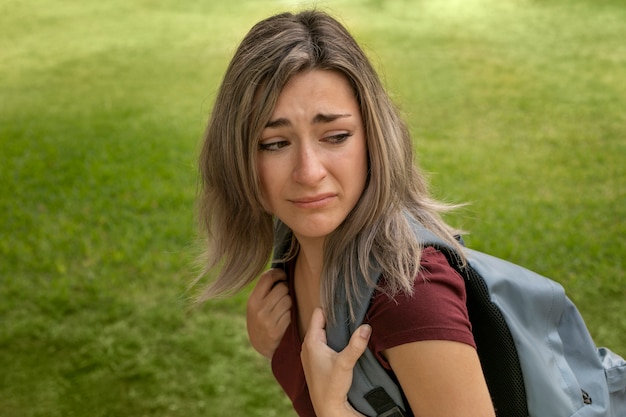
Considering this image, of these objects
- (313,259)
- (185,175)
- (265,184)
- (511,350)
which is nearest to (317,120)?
(265,184)

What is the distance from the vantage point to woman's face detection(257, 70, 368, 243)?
1.74 metres

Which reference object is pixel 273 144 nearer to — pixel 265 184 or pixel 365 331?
pixel 265 184

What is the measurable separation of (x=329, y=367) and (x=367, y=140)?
1.73 feet

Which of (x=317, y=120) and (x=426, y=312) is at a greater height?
(x=317, y=120)

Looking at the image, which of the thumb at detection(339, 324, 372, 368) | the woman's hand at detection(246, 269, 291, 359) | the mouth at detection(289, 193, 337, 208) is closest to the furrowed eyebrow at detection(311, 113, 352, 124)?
the mouth at detection(289, 193, 337, 208)

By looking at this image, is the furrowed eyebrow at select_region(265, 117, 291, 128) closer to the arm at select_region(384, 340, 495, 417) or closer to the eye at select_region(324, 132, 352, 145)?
the eye at select_region(324, 132, 352, 145)

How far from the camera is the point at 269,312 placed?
7.38 feet

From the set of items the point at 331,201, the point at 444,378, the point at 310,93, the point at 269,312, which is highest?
the point at 310,93

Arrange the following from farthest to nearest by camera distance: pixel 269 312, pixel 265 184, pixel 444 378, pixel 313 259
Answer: pixel 269 312 → pixel 313 259 → pixel 265 184 → pixel 444 378

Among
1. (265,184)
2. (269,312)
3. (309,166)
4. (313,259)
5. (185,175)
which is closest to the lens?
(309,166)

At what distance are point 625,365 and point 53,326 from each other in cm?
319

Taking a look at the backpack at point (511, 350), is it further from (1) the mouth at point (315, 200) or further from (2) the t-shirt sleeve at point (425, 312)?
(1) the mouth at point (315, 200)

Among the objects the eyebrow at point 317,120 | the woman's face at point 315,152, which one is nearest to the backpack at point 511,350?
the woman's face at point 315,152

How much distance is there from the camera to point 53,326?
14.0 feet
